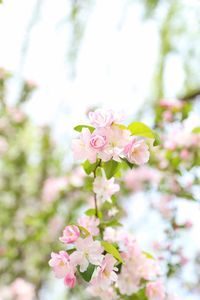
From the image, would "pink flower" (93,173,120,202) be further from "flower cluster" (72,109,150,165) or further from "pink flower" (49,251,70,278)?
"pink flower" (49,251,70,278)

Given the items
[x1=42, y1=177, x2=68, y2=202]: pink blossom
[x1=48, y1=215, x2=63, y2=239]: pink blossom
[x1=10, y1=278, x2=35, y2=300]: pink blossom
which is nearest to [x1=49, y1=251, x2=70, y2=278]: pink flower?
[x1=42, y1=177, x2=68, y2=202]: pink blossom

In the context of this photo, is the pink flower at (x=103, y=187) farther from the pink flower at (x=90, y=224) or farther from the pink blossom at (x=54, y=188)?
the pink blossom at (x=54, y=188)

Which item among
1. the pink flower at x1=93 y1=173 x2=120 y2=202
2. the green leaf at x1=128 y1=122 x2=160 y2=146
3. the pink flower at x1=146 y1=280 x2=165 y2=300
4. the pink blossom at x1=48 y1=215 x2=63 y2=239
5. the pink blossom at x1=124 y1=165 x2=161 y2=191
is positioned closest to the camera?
the green leaf at x1=128 y1=122 x2=160 y2=146

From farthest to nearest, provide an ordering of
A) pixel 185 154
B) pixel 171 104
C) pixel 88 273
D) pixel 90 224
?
1. pixel 171 104
2. pixel 185 154
3. pixel 90 224
4. pixel 88 273

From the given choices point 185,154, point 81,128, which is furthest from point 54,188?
point 81,128

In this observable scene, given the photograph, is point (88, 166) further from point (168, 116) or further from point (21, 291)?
point (21, 291)

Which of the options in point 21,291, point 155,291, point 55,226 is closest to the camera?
point 155,291

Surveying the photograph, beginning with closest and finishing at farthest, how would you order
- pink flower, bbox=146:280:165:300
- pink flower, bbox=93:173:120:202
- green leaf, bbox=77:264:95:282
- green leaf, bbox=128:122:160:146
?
green leaf, bbox=77:264:95:282 < green leaf, bbox=128:122:160:146 < pink flower, bbox=93:173:120:202 < pink flower, bbox=146:280:165:300

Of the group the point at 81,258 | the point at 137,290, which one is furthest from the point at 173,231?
the point at 81,258
